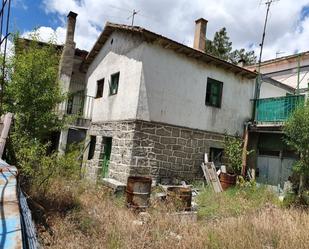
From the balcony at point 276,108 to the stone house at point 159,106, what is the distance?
696mm

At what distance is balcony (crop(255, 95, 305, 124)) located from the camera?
A: 12.8 m

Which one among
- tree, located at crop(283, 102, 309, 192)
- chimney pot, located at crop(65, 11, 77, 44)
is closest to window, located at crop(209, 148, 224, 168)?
tree, located at crop(283, 102, 309, 192)

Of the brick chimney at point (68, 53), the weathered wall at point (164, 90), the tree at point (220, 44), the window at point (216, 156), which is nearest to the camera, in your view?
the weathered wall at point (164, 90)

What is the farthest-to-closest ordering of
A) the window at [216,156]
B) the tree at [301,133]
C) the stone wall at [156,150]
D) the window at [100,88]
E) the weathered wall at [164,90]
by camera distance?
the window at [100,88], the window at [216,156], the weathered wall at [164,90], the stone wall at [156,150], the tree at [301,133]

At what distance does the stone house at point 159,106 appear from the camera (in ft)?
39.1

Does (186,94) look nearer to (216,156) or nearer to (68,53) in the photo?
(216,156)

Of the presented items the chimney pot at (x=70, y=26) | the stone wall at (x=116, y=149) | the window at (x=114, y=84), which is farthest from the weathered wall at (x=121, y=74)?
the chimney pot at (x=70, y=26)

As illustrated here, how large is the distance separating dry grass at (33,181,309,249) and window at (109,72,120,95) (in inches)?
279

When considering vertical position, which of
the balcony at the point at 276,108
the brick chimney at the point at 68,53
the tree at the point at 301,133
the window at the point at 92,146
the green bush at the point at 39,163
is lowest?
the green bush at the point at 39,163

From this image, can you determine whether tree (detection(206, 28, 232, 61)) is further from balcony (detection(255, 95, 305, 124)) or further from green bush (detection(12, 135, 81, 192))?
green bush (detection(12, 135, 81, 192))

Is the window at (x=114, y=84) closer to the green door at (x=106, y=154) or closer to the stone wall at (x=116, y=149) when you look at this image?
the stone wall at (x=116, y=149)

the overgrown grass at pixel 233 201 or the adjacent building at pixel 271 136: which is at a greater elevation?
the adjacent building at pixel 271 136

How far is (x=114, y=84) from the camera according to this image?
14.1 meters

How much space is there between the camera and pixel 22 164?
793 cm
